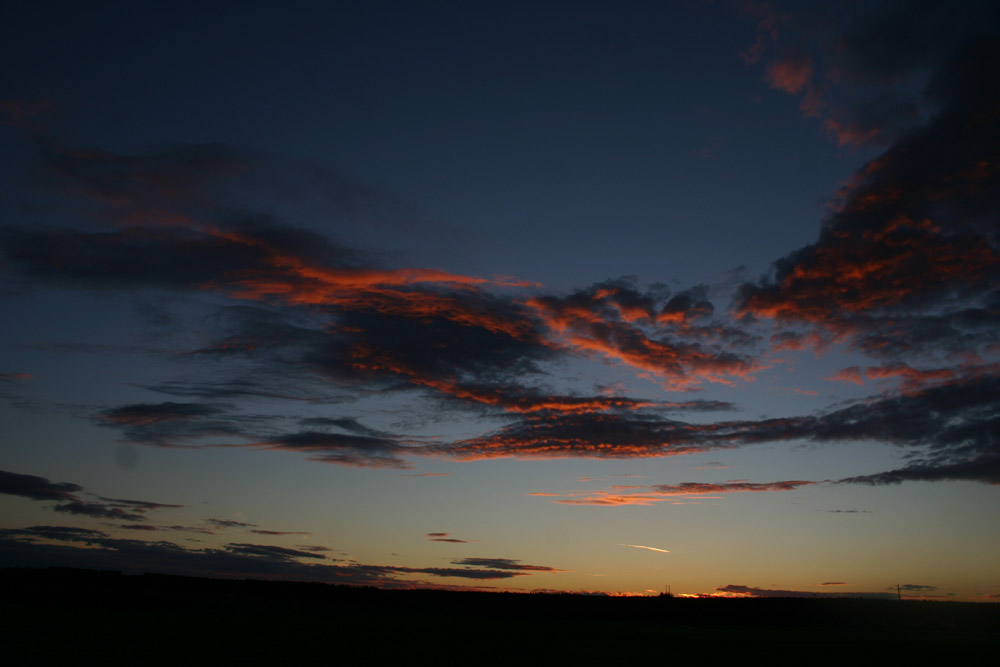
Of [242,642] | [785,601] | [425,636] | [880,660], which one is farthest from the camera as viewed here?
[785,601]

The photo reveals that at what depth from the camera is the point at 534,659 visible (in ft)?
137

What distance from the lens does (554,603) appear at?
555 ft

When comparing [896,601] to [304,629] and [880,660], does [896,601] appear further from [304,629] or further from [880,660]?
[304,629]

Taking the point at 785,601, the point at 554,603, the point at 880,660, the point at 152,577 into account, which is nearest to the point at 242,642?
the point at 880,660

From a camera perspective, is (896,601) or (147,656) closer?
(147,656)

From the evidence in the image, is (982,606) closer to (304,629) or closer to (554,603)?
(554,603)

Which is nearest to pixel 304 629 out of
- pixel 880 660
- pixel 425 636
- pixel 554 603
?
pixel 425 636

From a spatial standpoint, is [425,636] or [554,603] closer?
[425,636]

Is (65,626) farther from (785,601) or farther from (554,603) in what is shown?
(785,601)

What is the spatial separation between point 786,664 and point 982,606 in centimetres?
19726

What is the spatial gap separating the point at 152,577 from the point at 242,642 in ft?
505

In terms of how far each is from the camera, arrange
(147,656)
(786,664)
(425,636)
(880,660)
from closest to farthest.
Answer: (147,656) < (786,664) < (880,660) < (425,636)

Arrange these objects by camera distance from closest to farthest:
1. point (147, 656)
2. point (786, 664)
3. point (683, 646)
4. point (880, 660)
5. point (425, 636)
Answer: point (147, 656) < point (786, 664) < point (880, 660) < point (683, 646) < point (425, 636)

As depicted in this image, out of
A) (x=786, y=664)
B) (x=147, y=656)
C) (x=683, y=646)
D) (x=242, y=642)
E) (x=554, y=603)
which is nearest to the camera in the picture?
(x=147, y=656)
